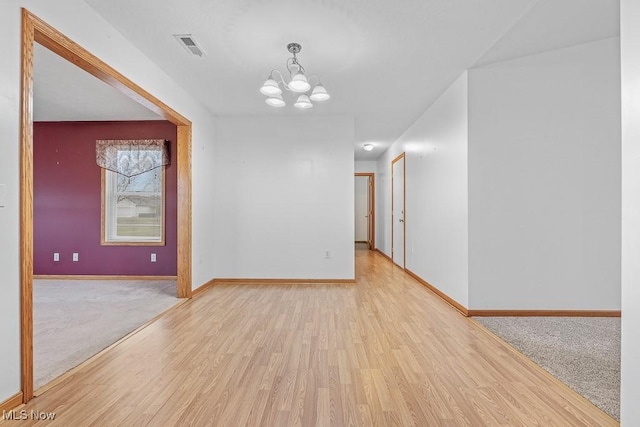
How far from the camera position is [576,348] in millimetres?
2654

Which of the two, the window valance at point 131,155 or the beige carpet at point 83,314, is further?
the window valance at point 131,155

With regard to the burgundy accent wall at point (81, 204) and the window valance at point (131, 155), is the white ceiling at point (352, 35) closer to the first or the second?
the window valance at point (131, 155)

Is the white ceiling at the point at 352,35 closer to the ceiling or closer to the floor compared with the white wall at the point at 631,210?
closer to the ceiling

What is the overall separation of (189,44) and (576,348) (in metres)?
4.08

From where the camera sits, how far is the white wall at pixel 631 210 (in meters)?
1.44

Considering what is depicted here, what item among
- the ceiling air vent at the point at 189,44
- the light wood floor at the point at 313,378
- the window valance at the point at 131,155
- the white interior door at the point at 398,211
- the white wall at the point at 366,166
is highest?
the ceiling air vent at the point at 189,44

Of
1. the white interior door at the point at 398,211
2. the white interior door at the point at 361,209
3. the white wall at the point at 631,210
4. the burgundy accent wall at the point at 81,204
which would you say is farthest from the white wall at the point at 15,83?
the white interior door at the point at 361,209

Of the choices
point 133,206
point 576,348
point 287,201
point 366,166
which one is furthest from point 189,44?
point 366,166

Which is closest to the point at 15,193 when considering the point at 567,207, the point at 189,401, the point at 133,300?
the point at 189,401

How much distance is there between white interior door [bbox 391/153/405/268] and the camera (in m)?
6.44

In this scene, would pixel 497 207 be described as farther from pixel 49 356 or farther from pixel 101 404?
pixel 49 356

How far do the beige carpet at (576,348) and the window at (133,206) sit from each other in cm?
486

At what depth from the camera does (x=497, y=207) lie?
3471 millimetres

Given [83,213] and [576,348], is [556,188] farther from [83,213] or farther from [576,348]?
[83,213]
